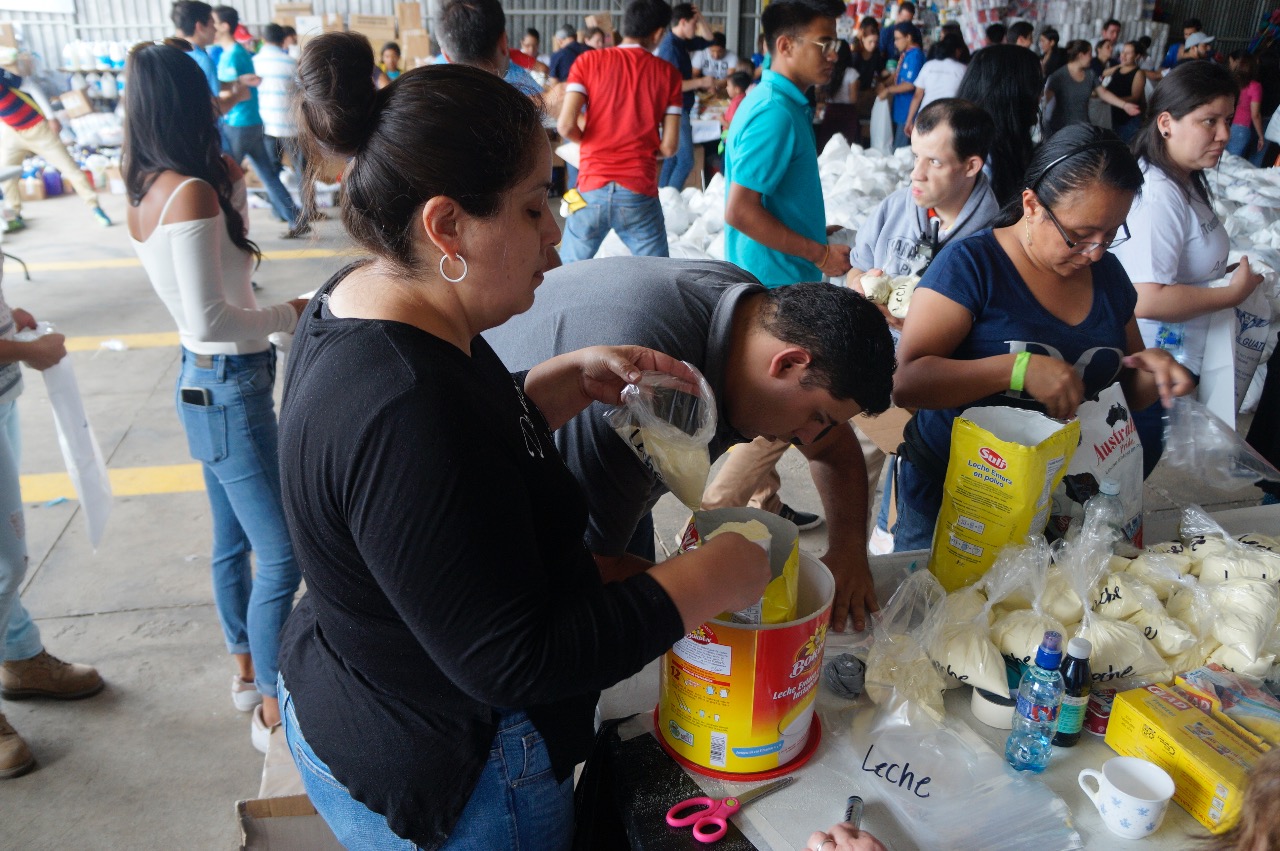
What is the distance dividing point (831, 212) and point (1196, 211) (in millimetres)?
2866

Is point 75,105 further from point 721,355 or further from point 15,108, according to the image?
point 721,355

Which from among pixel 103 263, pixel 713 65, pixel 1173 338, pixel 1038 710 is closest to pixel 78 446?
pixel 1038 710

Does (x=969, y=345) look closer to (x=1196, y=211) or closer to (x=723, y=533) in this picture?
(x=723, y=533)

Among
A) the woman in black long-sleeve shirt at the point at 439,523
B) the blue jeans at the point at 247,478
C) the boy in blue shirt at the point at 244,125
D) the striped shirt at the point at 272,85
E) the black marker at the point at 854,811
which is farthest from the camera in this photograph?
the striped shirt at the point at 272,85

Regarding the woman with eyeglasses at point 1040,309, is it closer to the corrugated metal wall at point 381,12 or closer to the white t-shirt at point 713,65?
the white t-shirt at point 713,65

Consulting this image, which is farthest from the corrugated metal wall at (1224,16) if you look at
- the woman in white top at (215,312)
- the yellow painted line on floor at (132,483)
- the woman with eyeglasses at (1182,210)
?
the woman in white top at (215,312)

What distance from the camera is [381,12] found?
1370 centimetres

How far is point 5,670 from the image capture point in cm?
253

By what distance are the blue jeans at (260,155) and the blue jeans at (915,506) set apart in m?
6.71

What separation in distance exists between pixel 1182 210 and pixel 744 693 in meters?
2.20

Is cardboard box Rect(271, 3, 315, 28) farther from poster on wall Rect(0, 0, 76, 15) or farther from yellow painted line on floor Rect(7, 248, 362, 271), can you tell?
yellow painted line on floor Rect(7, 248, 362, 271)

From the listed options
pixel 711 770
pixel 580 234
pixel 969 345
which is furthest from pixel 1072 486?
pixel 580 234

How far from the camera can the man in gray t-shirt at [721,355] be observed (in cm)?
141

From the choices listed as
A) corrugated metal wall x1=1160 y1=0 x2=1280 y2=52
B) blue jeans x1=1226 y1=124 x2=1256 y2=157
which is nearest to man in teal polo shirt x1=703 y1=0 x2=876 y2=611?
blue jeans x1=1226 y1=124 x2=1256 y2=157
